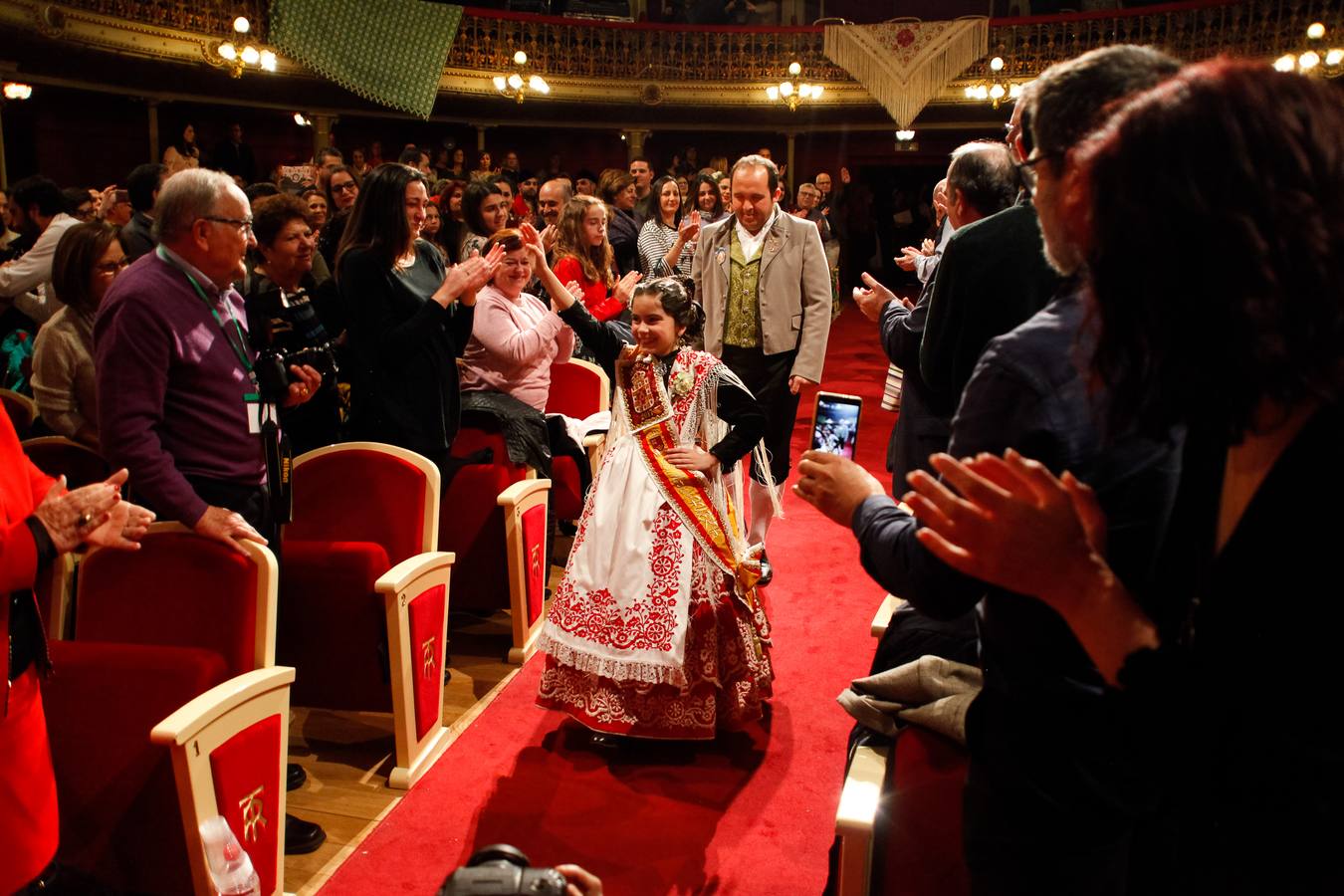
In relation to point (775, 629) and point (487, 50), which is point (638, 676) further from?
point (487, 50)

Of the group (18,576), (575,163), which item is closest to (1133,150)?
(18,576)

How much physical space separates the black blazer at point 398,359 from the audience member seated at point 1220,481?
7.55 feet

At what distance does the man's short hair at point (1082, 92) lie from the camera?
103 cm

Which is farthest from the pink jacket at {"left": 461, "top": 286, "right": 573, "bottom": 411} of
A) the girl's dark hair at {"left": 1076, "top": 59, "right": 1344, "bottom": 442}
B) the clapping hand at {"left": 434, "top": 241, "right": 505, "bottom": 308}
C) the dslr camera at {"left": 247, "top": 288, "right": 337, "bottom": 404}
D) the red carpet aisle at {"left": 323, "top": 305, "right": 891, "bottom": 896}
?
the girl's dark hair at {"left": 1076, "top": 59, "right": 1344, "bottom": 442}

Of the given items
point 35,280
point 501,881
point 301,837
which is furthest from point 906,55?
point 501,881

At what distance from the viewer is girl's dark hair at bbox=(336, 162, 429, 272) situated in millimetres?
2910

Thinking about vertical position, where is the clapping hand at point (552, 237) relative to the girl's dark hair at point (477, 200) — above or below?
below

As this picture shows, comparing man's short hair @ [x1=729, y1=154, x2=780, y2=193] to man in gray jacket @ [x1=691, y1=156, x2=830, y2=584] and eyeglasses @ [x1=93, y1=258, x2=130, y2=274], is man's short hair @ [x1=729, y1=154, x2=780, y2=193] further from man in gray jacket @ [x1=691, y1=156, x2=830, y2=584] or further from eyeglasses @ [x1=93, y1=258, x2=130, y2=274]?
eyeglasses @ [x1=93, y1=258, x2=130, y2=274]

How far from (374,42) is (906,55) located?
21.3ft

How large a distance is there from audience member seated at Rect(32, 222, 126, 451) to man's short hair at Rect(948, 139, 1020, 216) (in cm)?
230

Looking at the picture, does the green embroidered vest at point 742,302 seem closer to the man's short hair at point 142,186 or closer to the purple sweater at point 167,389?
the purple sweater at point 167,389

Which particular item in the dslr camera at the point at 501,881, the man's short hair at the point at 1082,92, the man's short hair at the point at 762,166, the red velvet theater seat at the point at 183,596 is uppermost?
the man's short hair at the point at 762,166

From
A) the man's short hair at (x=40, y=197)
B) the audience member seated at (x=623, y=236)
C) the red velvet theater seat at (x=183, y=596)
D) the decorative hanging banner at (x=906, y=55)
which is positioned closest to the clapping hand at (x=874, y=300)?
the red velvet theater seat at (x=183, y=596)

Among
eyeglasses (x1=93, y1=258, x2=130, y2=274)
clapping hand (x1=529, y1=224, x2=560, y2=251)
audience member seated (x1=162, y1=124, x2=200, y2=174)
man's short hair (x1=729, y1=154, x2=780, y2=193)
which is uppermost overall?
audience member seated (x1=162, y1=124, x2=200, y2=174)
